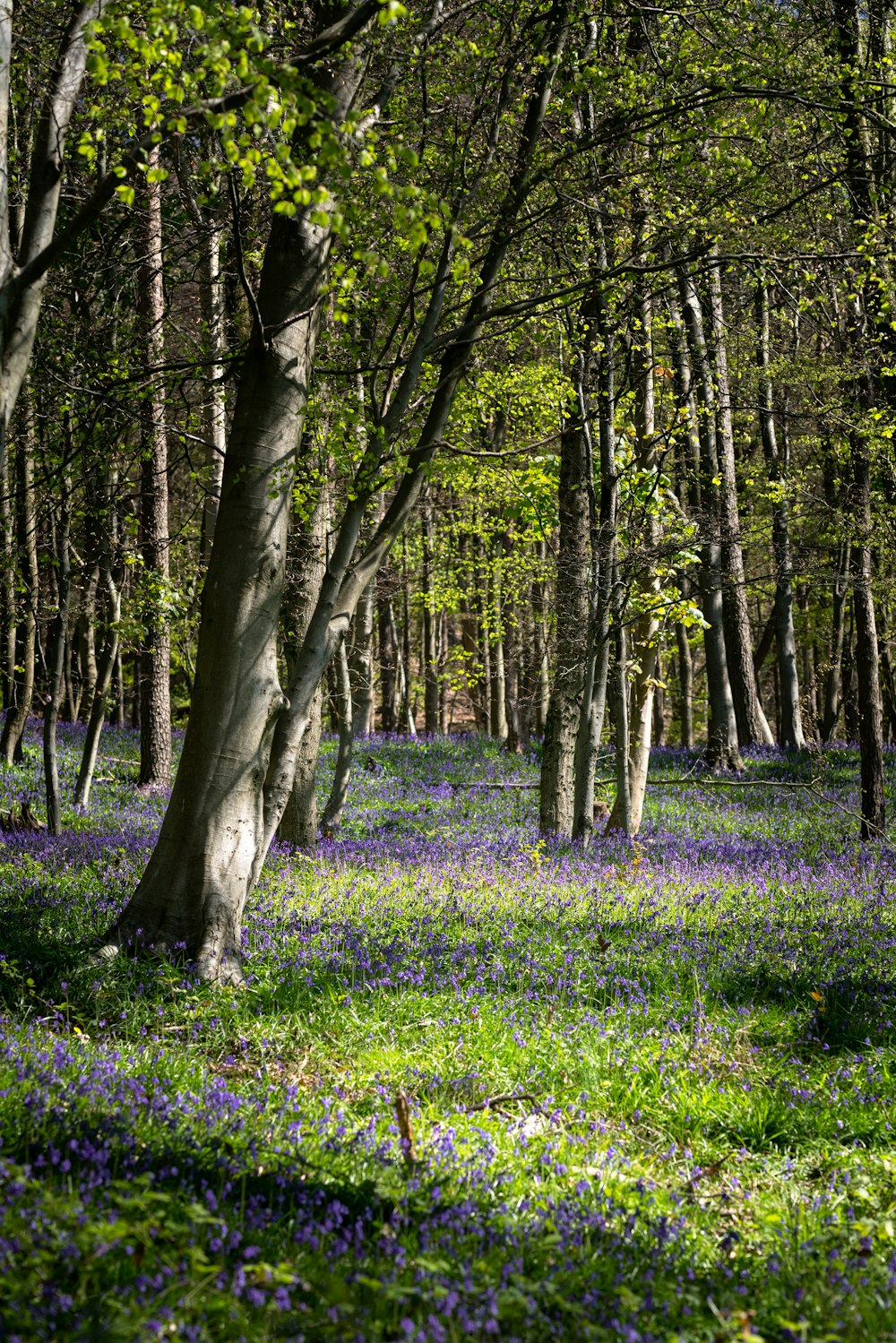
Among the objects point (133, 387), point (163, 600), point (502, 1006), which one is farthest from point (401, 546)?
point (502, 1006)

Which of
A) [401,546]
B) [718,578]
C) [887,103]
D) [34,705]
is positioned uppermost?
[887,103]

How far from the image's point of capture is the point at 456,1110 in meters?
4.44

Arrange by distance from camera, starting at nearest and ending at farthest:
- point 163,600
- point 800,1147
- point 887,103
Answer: point 800,1147 → point 163,600 → point 887,103

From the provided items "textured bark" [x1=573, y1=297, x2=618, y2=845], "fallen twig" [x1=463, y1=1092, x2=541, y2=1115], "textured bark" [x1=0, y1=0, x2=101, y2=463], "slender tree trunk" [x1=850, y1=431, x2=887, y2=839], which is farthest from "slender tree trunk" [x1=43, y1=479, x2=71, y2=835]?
"slender tree trunk" [x1=850, y1=431, x2=887, y2=839]

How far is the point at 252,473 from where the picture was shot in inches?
233

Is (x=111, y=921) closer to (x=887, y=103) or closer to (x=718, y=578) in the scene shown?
(x=887, y=103)

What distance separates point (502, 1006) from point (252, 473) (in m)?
3.55

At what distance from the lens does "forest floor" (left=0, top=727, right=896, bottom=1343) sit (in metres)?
2.72

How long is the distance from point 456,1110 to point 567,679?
675cm

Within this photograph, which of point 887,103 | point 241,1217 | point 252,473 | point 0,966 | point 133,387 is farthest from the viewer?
point 887,103

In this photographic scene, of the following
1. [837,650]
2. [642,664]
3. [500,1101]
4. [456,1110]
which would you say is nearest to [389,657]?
[837,650]

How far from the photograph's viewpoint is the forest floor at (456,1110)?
8.93 ft

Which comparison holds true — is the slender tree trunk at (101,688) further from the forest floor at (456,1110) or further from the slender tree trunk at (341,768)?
the slender tree trunk at (341,768)

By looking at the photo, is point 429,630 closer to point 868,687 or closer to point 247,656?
point 868,687
